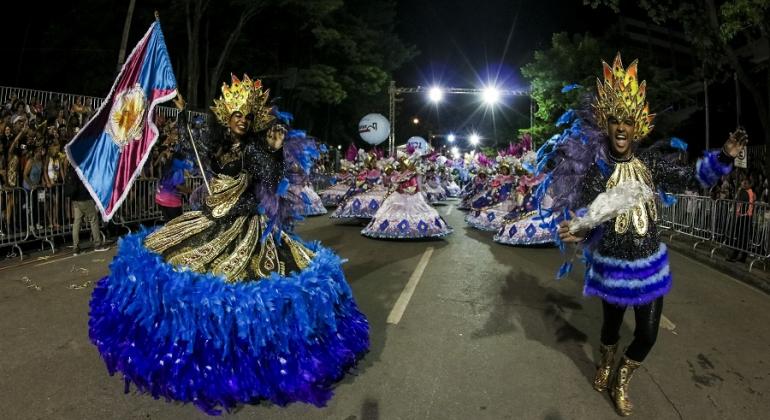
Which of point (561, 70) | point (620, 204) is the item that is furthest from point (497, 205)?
point (561, 70)

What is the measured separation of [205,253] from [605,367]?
3048mm

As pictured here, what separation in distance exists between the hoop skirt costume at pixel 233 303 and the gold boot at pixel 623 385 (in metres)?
1.85

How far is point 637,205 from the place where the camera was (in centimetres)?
362

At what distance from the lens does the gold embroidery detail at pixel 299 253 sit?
3943mm

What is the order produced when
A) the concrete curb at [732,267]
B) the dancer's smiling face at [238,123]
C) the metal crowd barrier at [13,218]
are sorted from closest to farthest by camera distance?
1. the dancer's smiling face at [238,123]
2. the concrete curb at [732,267]
3. the metal crowd barrier at [13,218]

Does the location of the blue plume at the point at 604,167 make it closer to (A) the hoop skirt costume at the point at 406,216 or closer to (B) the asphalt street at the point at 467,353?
(B) the asphalt street at the point at 467,353

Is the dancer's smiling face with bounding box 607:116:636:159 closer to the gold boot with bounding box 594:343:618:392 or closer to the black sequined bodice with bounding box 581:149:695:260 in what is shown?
the black sequined bodice with bounding box 581:149:695:260

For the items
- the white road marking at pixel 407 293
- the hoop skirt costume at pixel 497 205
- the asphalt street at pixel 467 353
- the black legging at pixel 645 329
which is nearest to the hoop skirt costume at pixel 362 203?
the hoop skirt costume at pixel 497 205

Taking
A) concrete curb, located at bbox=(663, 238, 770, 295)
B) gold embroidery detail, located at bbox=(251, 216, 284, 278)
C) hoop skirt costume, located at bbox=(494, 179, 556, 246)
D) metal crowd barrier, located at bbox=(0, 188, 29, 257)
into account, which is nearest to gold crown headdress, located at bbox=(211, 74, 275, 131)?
gold embroidery detail, located at bbox=(251, 216, 284, 278)

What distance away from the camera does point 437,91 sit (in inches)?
Result: 1075

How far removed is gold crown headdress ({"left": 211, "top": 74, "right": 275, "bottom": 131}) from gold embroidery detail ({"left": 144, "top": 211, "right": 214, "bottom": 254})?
776 millimetres

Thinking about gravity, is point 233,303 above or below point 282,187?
below

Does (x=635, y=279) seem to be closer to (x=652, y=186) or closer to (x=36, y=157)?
(x=652, y=186)

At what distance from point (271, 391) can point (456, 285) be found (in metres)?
4.35
